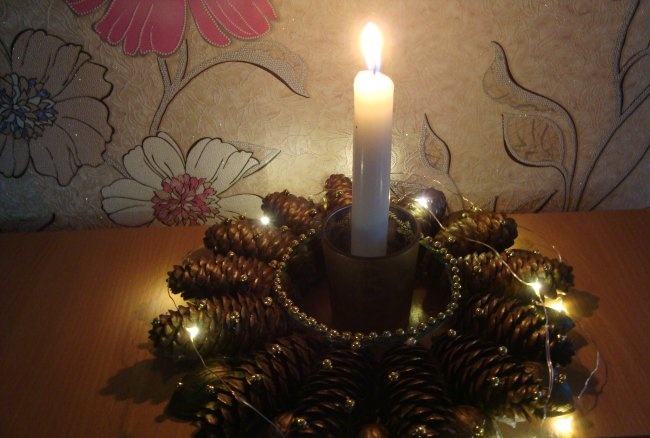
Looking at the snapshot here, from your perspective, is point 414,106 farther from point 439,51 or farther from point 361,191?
point 361,191

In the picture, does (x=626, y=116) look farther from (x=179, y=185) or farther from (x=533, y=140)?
(x=179, y=185)

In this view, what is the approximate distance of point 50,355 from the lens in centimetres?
53

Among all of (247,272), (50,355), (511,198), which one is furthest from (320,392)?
(511,198)

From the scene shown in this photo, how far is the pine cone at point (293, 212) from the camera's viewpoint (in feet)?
1.96

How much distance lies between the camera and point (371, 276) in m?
0.46

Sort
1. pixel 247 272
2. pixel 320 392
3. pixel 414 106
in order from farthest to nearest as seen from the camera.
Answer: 1. pixel 414 106
2. pixel 247 272
3. pixel 320 392

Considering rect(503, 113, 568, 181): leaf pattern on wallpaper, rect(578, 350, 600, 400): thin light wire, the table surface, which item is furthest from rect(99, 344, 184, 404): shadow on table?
rect(503, 113, 568, 181): leaf pattern on wallpaper

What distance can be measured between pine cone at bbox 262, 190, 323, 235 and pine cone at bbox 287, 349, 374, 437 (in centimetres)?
18

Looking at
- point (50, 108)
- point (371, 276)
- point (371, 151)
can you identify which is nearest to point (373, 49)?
point (371, 151)

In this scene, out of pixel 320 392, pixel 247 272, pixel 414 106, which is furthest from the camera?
pixel 414 106

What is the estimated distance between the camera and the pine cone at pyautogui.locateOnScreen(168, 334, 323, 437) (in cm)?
42

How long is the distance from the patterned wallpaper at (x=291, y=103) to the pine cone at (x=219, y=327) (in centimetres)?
23

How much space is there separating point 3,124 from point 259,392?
→ 44cm

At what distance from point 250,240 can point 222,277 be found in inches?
2.3
